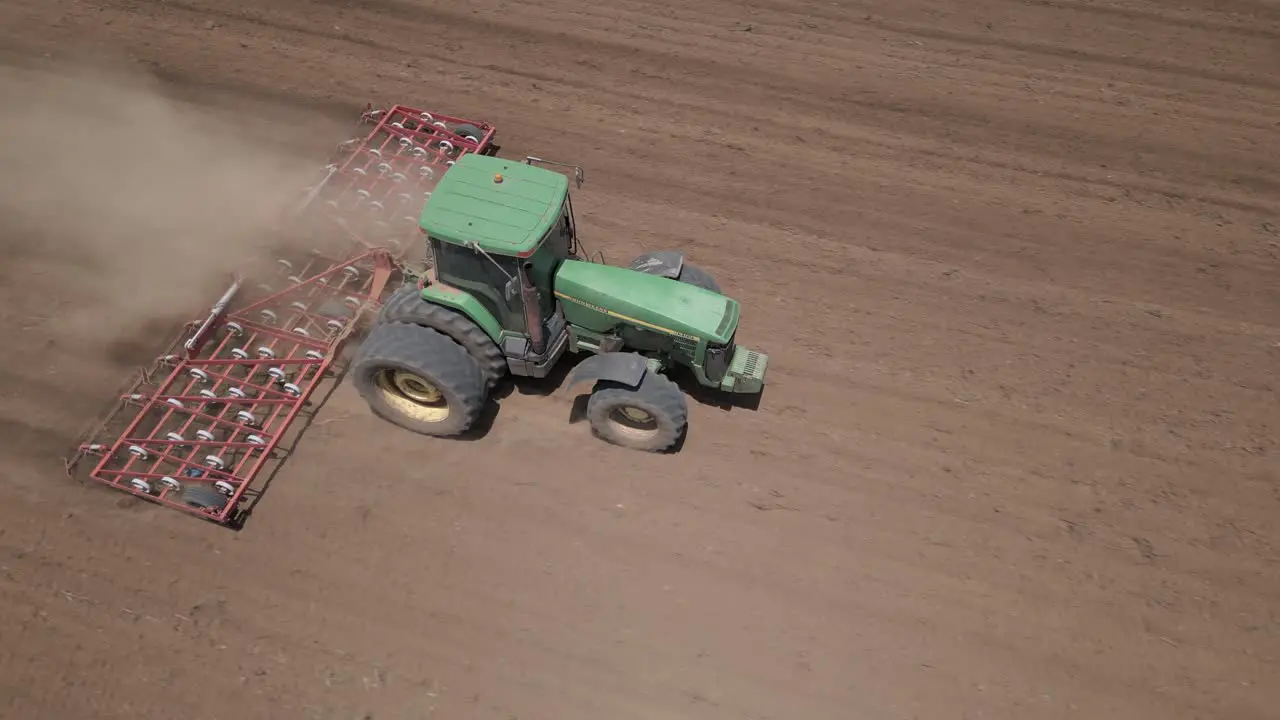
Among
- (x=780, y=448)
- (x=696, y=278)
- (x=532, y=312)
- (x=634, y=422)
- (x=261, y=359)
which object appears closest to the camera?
(x=532, y=312)

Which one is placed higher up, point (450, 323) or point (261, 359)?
point (450, 323)

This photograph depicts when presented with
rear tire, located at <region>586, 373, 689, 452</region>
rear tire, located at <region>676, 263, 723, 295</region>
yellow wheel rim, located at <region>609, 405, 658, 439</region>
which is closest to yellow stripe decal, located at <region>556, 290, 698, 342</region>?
rear tire, located at <region>586, 373, 689, 452</region>

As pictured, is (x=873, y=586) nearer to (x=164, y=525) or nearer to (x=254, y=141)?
(x=164, y=525)

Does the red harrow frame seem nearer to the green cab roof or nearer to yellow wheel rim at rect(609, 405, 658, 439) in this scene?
the green cab roof

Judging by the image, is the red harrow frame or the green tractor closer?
the green tractor

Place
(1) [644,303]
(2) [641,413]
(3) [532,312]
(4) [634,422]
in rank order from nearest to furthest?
(3) [532,312]
(1) [644,303]
(2) [641,413]
(4) [634,422]

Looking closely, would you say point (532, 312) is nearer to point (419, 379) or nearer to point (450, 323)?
point (450, 323)

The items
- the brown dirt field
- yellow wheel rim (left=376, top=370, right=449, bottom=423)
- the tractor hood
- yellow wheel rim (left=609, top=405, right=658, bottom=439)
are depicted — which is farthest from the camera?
yellow wheel rim (left=376, top=370, right=449, bottom=423)

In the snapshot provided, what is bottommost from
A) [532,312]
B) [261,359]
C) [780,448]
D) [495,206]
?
[261,359]

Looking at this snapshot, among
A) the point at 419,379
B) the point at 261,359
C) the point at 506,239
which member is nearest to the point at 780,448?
the point at 506,239
